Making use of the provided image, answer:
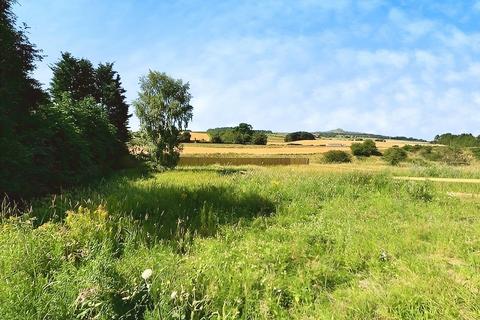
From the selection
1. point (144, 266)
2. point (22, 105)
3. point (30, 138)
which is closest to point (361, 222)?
point (144, 266)

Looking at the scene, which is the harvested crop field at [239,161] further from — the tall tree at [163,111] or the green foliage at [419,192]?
the green foliage at [419,192]

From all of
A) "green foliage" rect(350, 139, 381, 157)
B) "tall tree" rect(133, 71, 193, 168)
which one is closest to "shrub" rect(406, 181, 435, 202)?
"tall tree" rect(133, 71, 193, 168)

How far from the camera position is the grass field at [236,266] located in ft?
10.9

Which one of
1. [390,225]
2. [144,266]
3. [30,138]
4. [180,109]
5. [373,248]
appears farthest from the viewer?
[180,109]

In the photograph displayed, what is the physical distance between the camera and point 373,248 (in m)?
5.55

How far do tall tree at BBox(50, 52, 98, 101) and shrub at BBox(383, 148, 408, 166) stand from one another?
5067 centimetres

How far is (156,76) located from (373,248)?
1379 inches

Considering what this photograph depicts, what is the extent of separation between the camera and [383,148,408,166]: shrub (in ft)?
204

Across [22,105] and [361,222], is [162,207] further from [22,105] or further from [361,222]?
[22,105]

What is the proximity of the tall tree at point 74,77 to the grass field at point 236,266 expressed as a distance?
112 feet

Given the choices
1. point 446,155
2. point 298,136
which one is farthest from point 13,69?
point 298,136

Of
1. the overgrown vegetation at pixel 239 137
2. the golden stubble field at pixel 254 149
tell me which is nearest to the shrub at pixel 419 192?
the golden stubble field at pixel 254 149

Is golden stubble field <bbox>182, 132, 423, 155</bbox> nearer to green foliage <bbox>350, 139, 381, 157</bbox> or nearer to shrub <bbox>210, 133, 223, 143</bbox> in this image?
shrub <bbox>210, 133, 223, 143</bbox>

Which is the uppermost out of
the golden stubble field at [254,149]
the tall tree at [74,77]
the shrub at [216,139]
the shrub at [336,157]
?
the tall tree at [74,77]
